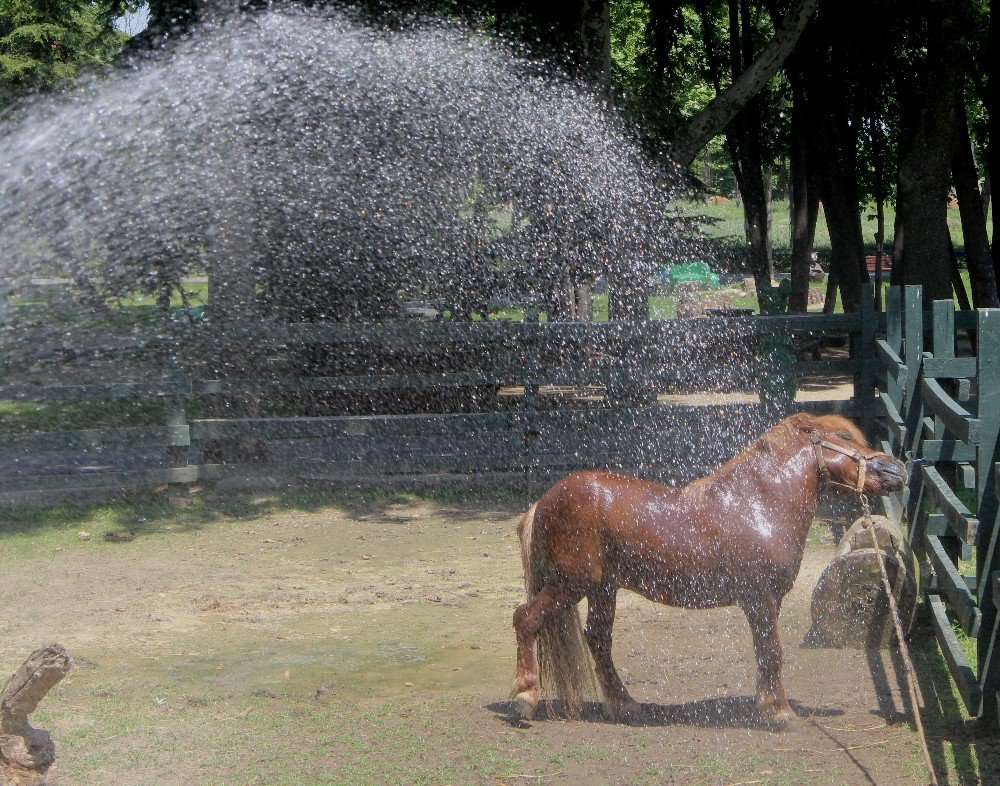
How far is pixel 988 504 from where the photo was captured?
4.85 m

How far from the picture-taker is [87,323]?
18.9 meters

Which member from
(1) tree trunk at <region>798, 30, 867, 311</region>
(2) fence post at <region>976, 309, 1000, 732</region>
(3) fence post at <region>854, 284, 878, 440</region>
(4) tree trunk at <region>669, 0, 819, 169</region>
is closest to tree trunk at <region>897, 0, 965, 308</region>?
(4) tree trunk at <region>669, 0, 819, 169</region>

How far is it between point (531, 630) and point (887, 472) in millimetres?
1712

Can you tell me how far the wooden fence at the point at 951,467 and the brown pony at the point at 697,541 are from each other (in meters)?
0.43

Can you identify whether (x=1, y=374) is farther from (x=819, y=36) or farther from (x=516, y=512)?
(x=819, y=36)

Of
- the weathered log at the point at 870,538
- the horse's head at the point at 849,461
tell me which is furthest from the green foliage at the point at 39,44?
the horse's head at the point at 849,461

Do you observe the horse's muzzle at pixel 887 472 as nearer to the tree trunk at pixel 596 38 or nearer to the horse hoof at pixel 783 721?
the horse hoof at pixel 783 721

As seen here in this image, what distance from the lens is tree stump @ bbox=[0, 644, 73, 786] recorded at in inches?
167

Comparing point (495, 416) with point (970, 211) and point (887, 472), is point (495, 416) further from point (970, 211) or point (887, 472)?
point (970, 211)

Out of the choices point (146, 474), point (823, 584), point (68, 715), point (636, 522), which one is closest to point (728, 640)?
point (823, 584)

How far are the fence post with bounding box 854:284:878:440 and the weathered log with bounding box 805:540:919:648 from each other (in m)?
3.78

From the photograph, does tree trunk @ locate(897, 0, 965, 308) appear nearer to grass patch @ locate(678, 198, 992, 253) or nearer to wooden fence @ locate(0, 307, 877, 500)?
wooden fence @ locate(0, 307, 877, 500)

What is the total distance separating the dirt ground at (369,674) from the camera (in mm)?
4828

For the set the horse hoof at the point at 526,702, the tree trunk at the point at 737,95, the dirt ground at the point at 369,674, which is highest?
the tree trunk at the point at 737,95
